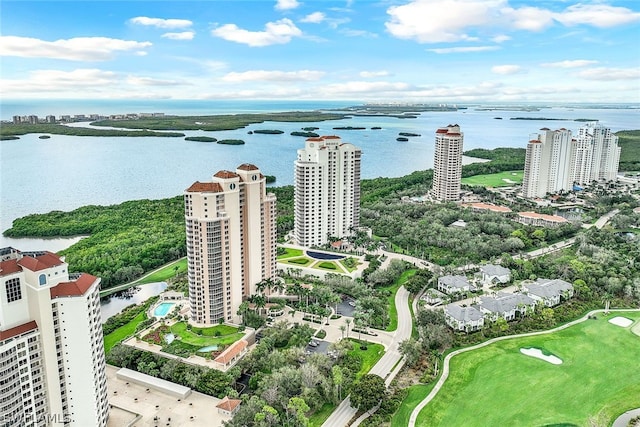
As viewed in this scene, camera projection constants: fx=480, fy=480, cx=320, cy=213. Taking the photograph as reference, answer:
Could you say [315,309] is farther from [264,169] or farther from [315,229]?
[264,169]

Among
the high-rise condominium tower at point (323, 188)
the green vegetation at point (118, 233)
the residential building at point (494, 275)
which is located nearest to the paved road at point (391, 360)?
the residential building at point (494, 275)

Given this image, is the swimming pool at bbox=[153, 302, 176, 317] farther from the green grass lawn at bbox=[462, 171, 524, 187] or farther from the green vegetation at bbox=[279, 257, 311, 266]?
the green grass lawn at bbox=[462, 171, 524, 187]

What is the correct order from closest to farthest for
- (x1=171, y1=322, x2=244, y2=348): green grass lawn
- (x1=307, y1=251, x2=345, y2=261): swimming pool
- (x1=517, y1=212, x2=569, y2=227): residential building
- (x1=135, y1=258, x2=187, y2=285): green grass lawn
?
(x1=171, y1=322, x2=244, y2=348): green grass lawn → (x1=135, y1=258, x2=187, y2=285): green grass lawn → (x1=307, y1=251, x2=345, y2=261): swimming pool → (x1=517, y1=212, x2=569, y2=227): residential building

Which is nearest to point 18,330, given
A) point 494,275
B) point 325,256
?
point 325,256

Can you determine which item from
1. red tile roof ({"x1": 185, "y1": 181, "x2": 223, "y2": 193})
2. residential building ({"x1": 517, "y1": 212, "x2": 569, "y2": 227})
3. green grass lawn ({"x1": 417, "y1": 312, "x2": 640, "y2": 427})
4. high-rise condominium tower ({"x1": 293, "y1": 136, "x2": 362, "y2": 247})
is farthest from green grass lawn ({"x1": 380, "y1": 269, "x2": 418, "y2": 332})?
residential building ({"x1": 517, "y1": 212, "x2": 569, "y2": 227})

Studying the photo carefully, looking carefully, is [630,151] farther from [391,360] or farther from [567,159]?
[391,360]

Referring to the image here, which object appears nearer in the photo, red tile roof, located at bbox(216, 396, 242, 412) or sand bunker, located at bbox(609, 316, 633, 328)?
red tile roof, located at bbox(216, 396, 242, 412)
